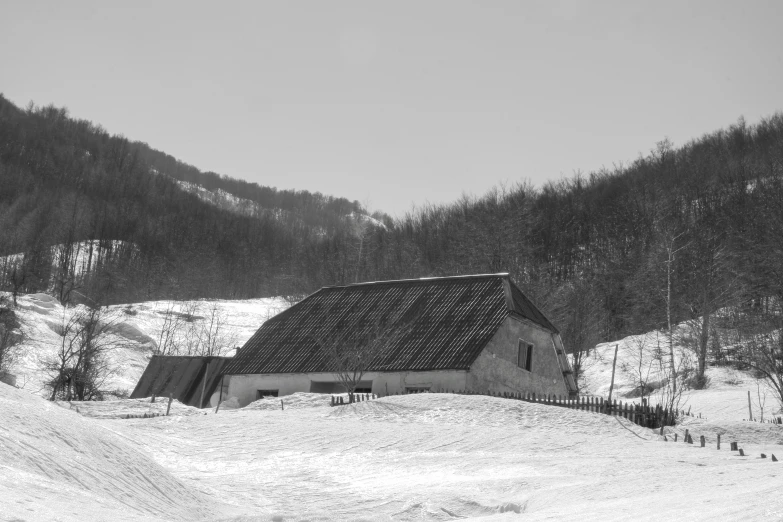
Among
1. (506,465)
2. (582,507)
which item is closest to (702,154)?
(506,465)

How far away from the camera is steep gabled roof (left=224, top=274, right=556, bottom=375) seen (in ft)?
98.6

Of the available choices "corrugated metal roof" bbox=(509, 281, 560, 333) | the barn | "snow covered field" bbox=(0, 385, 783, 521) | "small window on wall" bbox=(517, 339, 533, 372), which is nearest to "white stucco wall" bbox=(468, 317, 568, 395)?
the barn

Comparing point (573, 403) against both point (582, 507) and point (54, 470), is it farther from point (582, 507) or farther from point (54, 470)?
point (54, 470)

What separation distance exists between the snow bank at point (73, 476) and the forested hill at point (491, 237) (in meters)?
35.0

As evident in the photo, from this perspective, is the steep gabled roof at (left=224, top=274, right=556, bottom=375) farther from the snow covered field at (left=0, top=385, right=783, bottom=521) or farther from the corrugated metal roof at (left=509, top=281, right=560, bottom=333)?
the snow covered field at (left=0, top=385, right=783, bottom=521)

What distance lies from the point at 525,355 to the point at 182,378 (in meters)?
15.0

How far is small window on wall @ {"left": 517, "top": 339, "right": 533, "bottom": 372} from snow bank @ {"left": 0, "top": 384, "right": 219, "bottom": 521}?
19.8 metres

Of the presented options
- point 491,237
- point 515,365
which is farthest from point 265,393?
point 491,237

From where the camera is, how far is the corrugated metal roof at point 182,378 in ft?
114

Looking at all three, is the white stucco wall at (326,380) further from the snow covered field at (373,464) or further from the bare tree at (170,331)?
the bare tree at (170,331)

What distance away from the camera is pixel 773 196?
5444 cm

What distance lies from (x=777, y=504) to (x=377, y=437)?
13.3 meters

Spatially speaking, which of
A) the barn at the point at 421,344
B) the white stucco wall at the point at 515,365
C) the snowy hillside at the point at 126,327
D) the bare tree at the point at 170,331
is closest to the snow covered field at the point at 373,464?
the barn at the point at 421,344

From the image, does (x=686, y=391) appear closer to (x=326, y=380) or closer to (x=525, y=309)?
(x=525, y=309)
